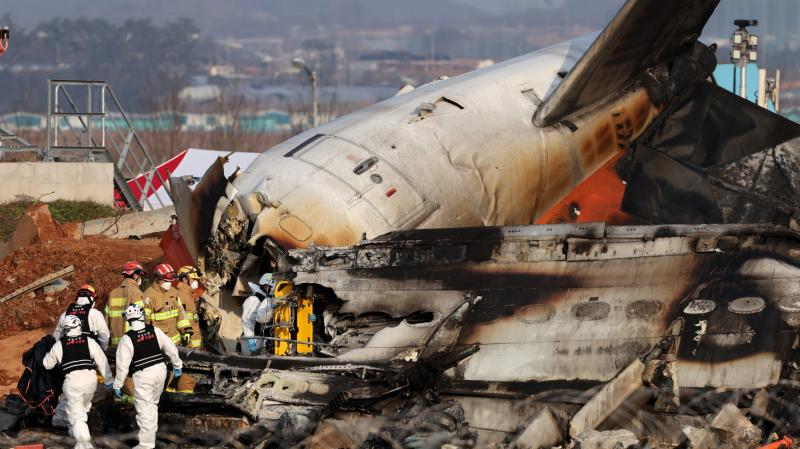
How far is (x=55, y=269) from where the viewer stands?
2414cm

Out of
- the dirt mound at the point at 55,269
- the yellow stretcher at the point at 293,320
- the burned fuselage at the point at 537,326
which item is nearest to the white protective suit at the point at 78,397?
the burned fuselage at the point at 537,326

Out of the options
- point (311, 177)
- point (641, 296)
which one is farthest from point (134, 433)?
point (641, 296)

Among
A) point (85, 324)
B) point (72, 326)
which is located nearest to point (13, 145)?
point (85, 324)

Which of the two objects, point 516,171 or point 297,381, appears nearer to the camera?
point 297,381

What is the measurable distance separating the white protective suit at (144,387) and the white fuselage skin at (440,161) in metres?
2.86

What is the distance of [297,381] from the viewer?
13.8 meters

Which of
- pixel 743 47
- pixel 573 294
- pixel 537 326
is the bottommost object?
pixel 537 326

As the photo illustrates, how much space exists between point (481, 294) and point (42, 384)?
5369 millimetres

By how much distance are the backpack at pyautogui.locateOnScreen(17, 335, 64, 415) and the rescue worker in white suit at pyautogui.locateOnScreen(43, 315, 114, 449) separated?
0.54 metres

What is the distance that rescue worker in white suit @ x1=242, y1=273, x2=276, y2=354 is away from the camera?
1561 centimetres

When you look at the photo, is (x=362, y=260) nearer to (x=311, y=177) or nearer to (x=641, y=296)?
(x=311, y=177)

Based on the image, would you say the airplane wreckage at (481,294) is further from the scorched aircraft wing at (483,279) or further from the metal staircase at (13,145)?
the metal staircase at (13,145)

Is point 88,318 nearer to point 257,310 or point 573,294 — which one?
point 257,310

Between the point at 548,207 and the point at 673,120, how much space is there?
2.79 metres
